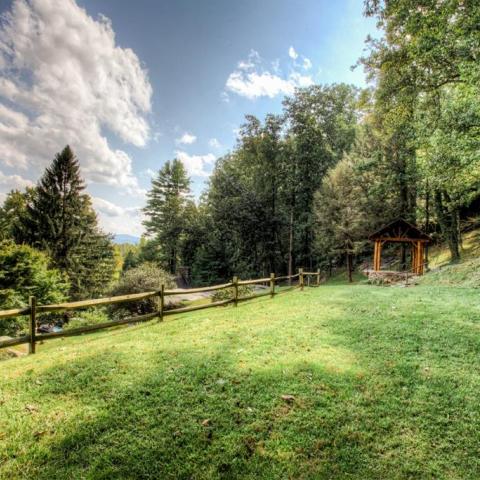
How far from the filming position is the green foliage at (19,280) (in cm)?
1270

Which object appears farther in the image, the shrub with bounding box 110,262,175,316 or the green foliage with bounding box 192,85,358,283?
the green foliage with bounding box 192,85,358,283

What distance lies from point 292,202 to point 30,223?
2630 cm

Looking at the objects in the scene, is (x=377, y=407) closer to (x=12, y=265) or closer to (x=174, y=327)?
(x=174, y=327)

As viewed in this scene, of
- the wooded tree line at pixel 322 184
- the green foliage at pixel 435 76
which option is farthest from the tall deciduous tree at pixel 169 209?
A: the green foliage at pixel 435 76

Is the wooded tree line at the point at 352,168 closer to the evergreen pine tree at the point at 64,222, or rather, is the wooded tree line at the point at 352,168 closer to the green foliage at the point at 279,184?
the green foliage at the point at 279,184

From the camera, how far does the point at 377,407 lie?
11.7 feet

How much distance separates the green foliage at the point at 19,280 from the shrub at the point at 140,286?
3464 millimetres

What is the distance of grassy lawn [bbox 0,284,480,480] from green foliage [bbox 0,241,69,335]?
9174 millimetres

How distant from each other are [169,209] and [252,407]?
4115cm

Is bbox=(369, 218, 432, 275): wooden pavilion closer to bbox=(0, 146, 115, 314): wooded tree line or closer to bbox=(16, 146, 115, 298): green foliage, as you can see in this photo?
bbox=(0, 146, 115, 314): wooded tree line

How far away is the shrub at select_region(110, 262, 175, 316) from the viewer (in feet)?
50.0

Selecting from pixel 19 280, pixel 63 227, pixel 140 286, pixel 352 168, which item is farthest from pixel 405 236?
pixel 63 227

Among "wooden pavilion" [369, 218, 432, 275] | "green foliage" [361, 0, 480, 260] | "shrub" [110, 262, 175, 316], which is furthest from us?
"wooden pavilion" [369, 218, 432, 275]

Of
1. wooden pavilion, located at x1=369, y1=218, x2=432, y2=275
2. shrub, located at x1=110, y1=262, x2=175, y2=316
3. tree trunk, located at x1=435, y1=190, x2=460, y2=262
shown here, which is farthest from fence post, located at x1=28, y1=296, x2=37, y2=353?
tree trunk, located at x1=435, y1=190, x2=460, y2=262
